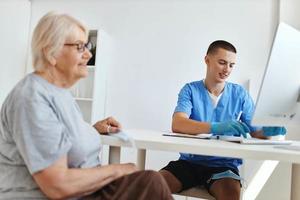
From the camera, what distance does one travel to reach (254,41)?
8.84 feet

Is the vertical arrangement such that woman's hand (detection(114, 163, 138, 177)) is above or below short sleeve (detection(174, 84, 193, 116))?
below

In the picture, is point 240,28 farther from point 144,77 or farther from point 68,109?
point 68,109

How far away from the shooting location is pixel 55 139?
849mm

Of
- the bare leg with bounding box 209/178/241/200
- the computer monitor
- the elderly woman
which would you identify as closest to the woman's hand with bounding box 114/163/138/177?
the elderly woman

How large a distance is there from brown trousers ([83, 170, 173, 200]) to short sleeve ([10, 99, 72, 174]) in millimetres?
203

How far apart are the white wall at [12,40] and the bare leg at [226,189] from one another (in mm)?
2259

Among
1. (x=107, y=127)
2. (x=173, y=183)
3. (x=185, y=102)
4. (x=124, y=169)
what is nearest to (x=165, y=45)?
(x=185, y=102)

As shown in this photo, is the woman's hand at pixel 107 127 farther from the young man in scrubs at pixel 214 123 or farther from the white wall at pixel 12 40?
the white wall at pixel 12 40

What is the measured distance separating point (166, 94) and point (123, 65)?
497 mm

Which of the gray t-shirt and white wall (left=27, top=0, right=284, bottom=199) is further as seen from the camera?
white wall (left=27, top=0, right=284, bottom=199)

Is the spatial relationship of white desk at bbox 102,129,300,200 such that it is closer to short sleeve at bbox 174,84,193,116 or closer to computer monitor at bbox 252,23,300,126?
computer monitor at bbox 252,23,300,126

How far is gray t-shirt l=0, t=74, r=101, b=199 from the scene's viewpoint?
83 centimetres

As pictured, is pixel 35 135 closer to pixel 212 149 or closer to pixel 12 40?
pixel 212 149

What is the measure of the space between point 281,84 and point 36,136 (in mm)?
837
